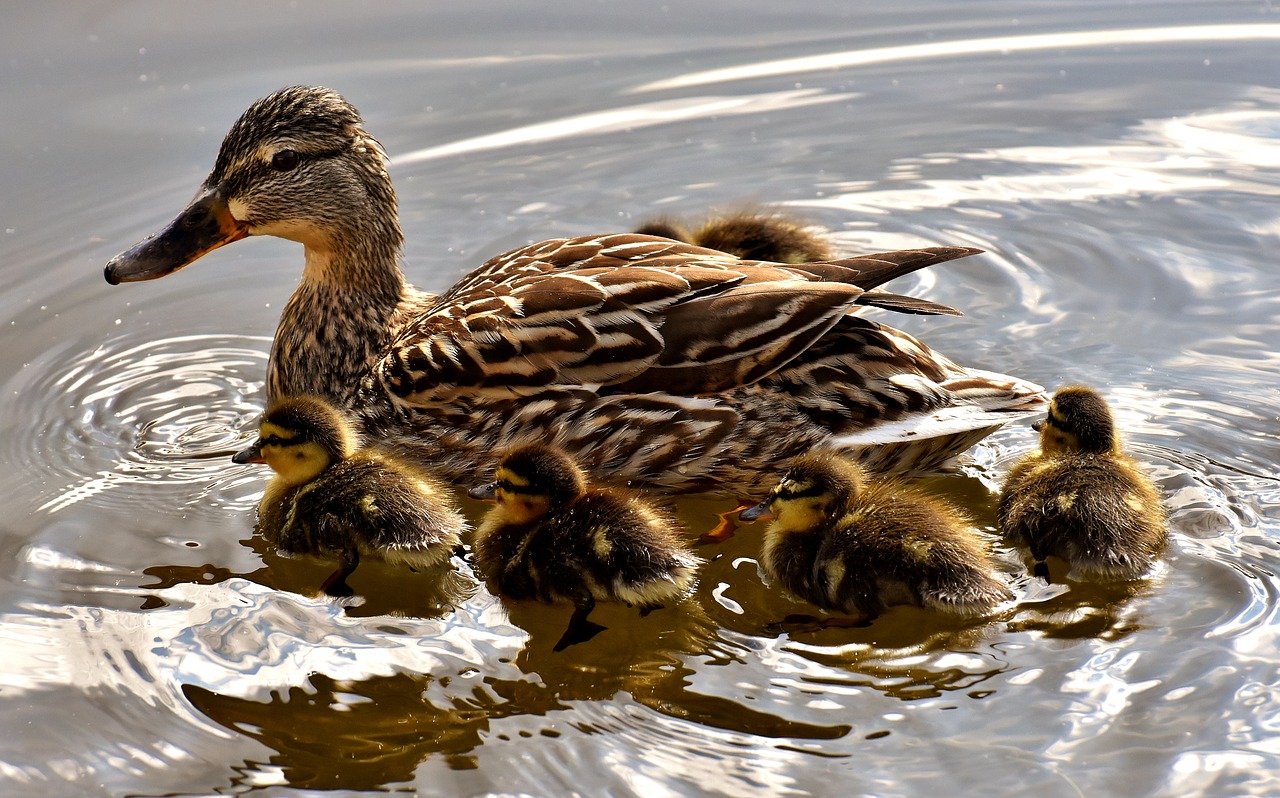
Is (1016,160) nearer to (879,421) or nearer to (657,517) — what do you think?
(879,421)

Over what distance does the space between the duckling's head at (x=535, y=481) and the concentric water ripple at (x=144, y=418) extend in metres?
1.15

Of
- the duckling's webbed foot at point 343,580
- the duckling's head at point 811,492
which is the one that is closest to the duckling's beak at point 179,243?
the duckling's webbed foot at point 343,580

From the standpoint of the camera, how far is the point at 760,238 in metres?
5.64

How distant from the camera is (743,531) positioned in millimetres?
4609

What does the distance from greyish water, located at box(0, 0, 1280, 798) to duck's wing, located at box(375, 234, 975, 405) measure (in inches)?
23.8

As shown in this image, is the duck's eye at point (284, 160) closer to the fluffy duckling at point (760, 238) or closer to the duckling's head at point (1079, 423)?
the fluffy duckling at point (760, 238)

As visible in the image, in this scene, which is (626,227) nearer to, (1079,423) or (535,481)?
(535,481)

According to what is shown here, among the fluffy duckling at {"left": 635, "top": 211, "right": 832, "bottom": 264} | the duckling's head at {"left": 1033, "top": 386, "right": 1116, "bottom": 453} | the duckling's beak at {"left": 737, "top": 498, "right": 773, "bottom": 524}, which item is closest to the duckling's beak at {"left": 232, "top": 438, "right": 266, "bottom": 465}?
the duckling's beak at {"left": 737, "top": 498, "right": 773, "bottom": 524}

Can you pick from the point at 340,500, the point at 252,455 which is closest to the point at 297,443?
the point at 252,455

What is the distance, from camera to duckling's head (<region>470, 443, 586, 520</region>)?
412cm

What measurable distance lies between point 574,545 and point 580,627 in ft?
0.79

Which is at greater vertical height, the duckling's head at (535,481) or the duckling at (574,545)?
the duckling's head at (535,481)

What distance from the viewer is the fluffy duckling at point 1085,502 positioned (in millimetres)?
3953

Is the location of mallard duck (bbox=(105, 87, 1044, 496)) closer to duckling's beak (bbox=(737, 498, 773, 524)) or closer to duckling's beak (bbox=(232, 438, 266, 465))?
duckling's beak (bbox=(737, 498, 773, 524))
